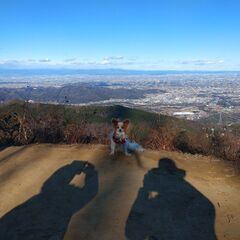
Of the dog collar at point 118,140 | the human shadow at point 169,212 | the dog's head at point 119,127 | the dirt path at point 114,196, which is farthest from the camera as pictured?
the dog collar at point 118,140

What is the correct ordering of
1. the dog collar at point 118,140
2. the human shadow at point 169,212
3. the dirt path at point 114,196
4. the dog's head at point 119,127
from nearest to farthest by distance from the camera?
the human shadow at point 169,212 < the dirt path at point 114,196 < the dog's head at point 119,127 < the dog collar at point 118,140

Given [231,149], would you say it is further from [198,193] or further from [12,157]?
[12,157]

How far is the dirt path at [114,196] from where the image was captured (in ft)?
18.5

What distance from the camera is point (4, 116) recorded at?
11016 mm

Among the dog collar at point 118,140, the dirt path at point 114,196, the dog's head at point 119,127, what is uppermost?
the dog's head at point 119,127

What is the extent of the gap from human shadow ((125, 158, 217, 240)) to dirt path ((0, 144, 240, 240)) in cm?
1

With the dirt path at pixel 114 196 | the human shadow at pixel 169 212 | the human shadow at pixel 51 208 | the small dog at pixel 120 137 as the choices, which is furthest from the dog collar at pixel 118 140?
the human shadow at pixel 169 212

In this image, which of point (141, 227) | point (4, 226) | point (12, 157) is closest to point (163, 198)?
point (141, 227)

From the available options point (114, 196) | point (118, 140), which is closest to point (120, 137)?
point (118, 140)

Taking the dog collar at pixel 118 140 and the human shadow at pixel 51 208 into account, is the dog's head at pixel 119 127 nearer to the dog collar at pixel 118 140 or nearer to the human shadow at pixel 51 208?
the dog collar at pixel 118 140

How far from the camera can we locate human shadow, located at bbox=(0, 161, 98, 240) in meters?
5.66

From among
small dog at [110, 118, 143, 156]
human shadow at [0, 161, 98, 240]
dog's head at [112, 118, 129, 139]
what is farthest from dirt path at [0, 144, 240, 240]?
dog's head at [112, 118, 129, 139]

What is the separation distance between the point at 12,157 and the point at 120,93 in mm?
57151

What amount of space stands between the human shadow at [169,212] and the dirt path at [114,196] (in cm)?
1
